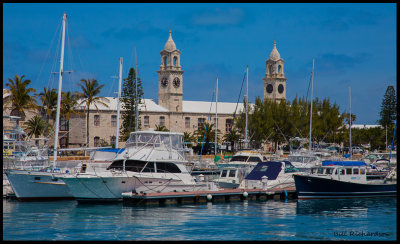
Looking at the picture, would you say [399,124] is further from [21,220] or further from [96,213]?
[21,220]

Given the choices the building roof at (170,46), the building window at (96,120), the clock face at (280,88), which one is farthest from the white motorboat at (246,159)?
the clock face at (280,88)

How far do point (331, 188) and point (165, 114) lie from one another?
5196cm

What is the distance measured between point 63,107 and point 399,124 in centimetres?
3841

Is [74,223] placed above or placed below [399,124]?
below

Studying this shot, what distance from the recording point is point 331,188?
111 ft

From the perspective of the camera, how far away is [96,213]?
2711cm

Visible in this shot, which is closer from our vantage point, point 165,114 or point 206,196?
point 206,196

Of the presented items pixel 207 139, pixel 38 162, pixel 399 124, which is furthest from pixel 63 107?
pixel 399 124

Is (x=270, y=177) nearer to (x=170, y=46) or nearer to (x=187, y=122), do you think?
(x=187, y=122)

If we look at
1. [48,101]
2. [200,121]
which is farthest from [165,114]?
[48,101]

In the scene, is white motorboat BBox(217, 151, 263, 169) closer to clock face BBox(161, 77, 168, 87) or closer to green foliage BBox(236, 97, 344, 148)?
green foliage BBox(236, 97, 344, 148)

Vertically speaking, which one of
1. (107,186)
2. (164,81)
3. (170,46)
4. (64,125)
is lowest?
(107,186)

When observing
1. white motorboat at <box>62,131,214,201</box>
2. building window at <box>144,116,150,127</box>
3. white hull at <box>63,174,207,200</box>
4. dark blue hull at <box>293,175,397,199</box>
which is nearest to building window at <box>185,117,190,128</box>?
building window at <box>144,116,150,127</box>

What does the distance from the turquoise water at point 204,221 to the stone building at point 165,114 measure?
4295 cm
